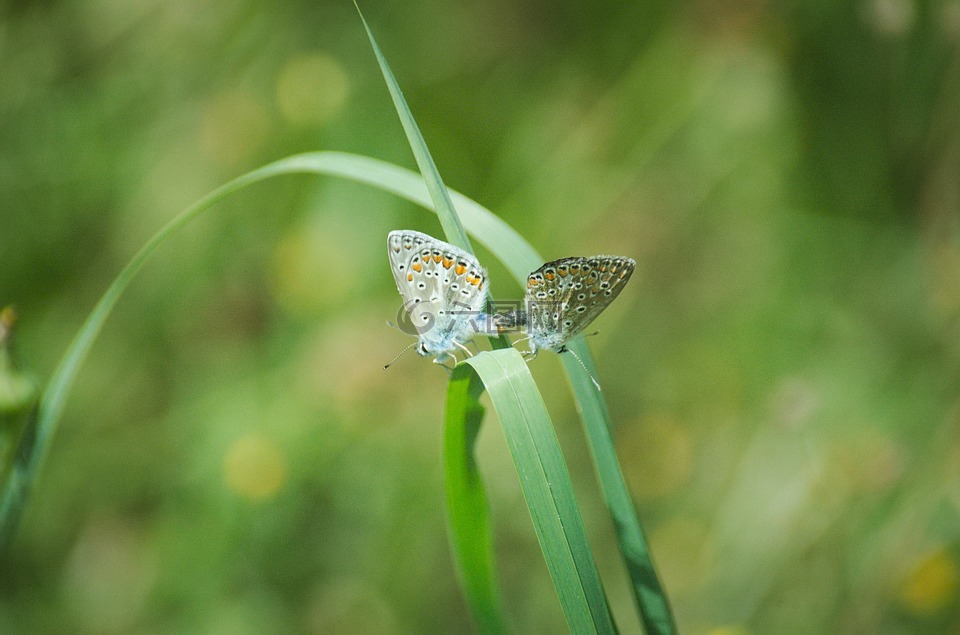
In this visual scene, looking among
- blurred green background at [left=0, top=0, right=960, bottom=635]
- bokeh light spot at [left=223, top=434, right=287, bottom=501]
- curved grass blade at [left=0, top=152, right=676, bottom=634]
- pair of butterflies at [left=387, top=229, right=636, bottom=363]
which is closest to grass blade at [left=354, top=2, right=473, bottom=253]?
pair of butterflies at [left=387, top=229, right=636, bottom=363]

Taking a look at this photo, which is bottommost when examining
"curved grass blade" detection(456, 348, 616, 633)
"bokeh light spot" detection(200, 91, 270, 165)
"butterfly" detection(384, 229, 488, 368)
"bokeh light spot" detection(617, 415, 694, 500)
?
"curved grass blade" detection(456, 348, 616, 633)

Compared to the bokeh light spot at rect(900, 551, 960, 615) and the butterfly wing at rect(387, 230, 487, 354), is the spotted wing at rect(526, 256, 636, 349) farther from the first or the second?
the bokeh light spot at rect(900, 551, 960, 615)

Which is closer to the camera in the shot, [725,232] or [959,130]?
[959,130]

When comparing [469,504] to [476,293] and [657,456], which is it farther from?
[657,456]

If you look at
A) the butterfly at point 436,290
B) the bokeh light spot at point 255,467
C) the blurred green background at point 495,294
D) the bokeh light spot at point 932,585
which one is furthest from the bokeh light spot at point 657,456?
the butterfly at point 436,290

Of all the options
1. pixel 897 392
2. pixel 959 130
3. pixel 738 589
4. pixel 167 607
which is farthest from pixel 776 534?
pixel 167 607

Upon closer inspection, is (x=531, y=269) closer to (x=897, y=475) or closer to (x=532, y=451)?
(x=532, y=451)

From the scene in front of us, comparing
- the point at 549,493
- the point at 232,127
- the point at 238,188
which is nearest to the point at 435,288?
the point at 238,188
